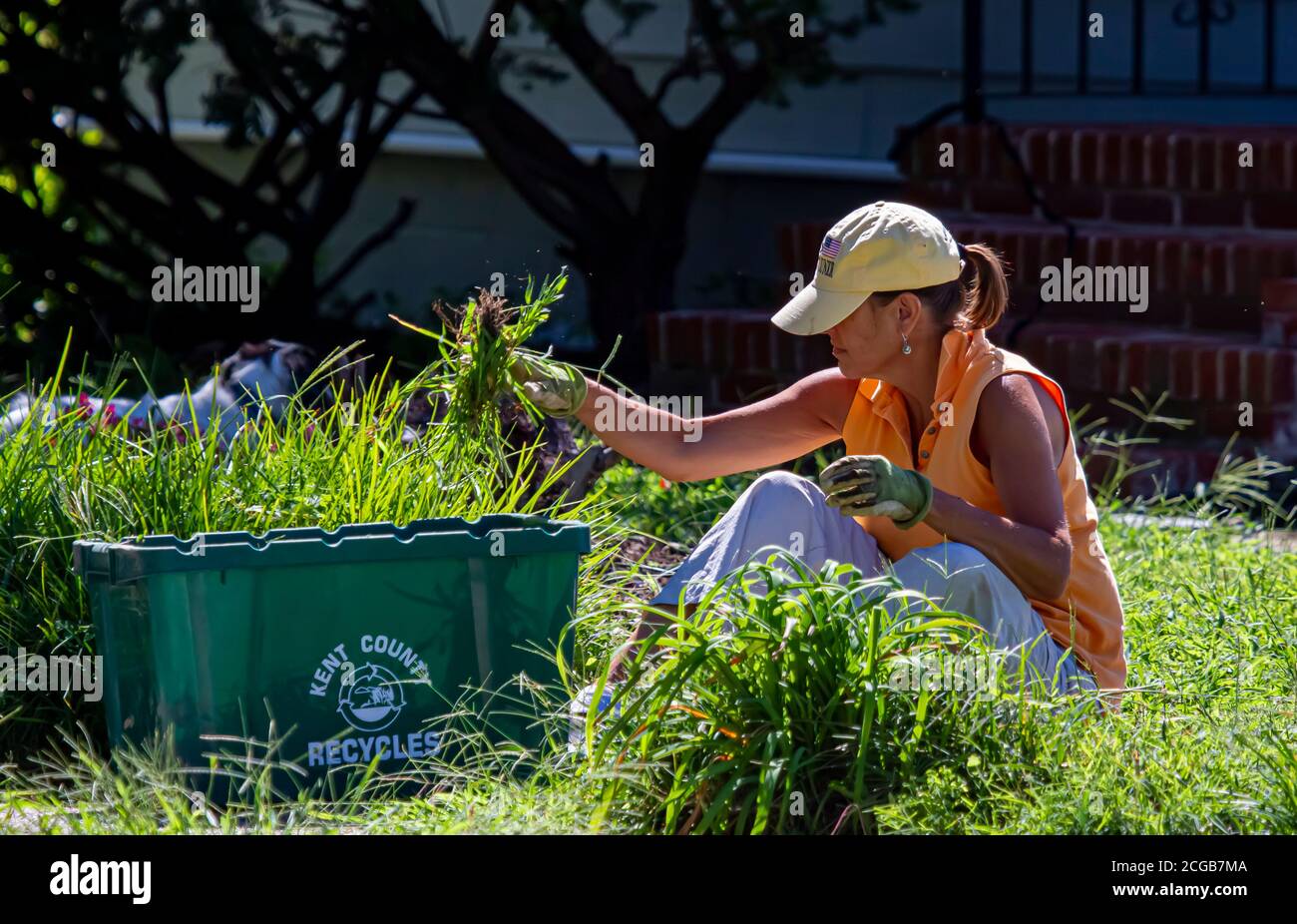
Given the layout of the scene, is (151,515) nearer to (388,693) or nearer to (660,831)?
(388,693)

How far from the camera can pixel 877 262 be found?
321 centimetres

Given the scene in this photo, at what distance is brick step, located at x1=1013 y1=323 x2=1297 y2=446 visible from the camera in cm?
560

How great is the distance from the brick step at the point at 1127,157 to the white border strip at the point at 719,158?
901 millimetres

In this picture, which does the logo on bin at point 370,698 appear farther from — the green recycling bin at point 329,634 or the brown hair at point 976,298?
the brown hair at point 976,298

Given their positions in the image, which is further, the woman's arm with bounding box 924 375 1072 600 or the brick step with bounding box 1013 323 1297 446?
the brick step with bounding box 1013 323 1297 446

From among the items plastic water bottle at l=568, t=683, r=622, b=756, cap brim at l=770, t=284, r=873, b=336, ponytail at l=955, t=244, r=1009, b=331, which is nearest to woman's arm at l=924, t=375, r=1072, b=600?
ponytail at l=955, t=244, r=1009, b=331

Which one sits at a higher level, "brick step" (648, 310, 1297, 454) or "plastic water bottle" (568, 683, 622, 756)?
"brick step" (648, 310, 1297, 454)

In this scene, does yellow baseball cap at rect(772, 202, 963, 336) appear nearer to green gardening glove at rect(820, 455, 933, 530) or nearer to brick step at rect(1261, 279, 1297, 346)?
green gardening glove at rect(820, 455, 933, 530)

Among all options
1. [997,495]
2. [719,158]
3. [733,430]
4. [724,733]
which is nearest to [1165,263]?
[719,158]

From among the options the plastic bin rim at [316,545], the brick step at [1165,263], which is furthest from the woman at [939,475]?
the brick step at [1165,263]

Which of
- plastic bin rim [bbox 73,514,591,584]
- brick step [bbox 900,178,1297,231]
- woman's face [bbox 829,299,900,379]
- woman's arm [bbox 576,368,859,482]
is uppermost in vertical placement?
brick step [bbox 900,178,1297,231]

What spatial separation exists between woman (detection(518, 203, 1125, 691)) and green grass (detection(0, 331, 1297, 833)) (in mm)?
125

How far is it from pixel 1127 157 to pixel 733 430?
3.53 metres

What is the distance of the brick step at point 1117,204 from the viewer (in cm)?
641
